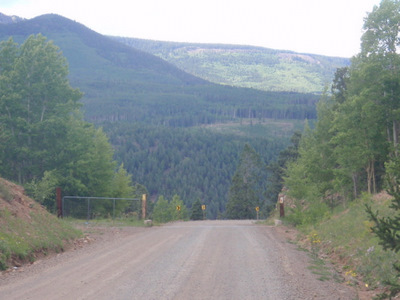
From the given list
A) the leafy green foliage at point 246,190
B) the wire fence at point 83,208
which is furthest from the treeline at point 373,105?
the leafy green foliage at point 246,190

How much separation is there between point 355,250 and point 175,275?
17.8ft

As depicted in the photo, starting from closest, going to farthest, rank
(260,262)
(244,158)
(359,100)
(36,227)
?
(260,262)
(36,227)
(359,100)
(244,158)

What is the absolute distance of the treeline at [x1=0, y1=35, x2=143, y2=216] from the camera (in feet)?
119

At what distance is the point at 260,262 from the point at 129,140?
171970 millimetres

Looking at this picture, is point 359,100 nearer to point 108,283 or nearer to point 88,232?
point 88,232

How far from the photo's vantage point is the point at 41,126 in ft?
119

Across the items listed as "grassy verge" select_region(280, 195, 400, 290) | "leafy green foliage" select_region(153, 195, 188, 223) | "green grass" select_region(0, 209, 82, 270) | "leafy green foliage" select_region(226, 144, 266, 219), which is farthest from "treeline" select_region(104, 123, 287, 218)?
"green grass" select_region(0, 209, 82, 270)

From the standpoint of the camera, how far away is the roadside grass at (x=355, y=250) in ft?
33.6

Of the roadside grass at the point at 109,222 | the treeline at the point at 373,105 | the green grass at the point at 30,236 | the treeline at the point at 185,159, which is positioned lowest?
the treeline at the point at 185,159

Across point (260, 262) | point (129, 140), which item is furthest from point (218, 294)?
point (129, 140)

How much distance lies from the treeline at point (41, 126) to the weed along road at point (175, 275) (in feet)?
72.3

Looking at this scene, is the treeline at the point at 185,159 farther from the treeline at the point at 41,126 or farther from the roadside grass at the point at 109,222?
the roadside grass at the point at 109,222

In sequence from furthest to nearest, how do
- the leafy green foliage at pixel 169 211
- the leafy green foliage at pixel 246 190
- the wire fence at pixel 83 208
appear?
1. the leafy green foliage at pixel 246 190
2. the leafy green foliage at pixel 169 211
3. the wire fence at pixel 83 208

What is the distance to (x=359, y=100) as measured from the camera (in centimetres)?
2486
